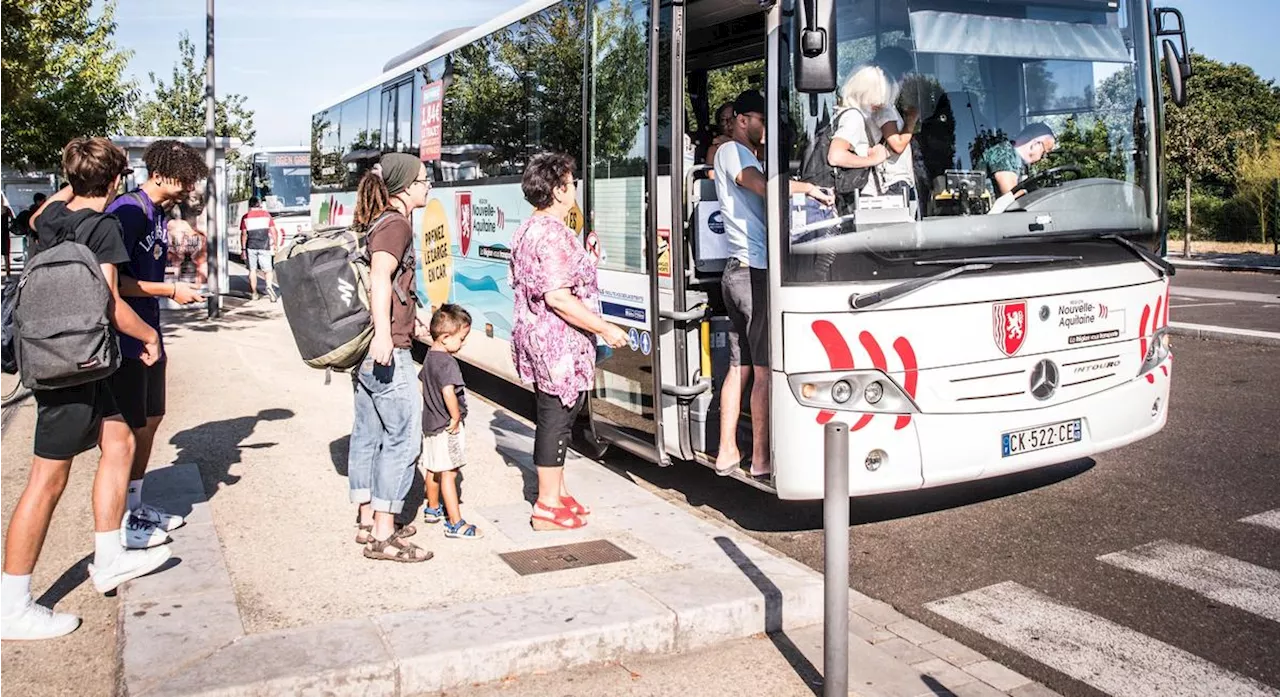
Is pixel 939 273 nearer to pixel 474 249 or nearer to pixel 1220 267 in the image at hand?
pixel 474 249

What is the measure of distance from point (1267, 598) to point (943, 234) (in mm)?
2335

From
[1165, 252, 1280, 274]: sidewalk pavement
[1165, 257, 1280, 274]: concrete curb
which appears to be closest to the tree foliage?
[1165, 252, 1280, 274]: sidewalk pavement

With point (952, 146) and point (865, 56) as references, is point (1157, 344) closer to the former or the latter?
point (952, 146)

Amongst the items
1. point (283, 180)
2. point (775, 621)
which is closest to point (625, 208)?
point (775, 621)

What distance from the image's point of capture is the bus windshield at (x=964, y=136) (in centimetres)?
613

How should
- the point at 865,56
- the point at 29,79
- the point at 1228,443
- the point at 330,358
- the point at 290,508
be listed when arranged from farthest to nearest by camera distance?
the point at 29,79 < the point at 1228,443 < the point at 290,508 < the point at 865,56 < the point at 330,358

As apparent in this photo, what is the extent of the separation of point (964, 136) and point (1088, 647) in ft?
8.82

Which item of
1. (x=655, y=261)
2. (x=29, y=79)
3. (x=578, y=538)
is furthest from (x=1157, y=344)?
(x=29, y=79)

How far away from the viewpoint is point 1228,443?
8.91 meters

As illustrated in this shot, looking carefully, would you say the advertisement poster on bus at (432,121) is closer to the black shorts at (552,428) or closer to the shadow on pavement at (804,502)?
the shadow on pavement at (804,502)

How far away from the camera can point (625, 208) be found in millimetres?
7711

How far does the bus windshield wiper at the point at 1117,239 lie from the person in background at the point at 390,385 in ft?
10.3

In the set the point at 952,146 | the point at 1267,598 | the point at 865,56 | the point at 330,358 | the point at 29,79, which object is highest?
the point at 29,79

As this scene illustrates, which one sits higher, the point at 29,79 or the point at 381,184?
the point at 29,79
